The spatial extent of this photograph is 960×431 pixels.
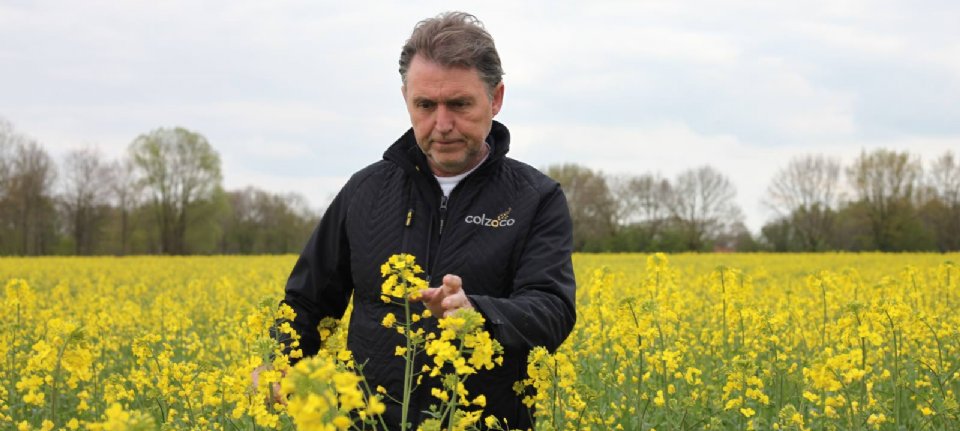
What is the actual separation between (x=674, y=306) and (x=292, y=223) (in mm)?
56804

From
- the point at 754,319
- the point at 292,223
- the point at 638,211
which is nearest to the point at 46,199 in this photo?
the point at 292,223

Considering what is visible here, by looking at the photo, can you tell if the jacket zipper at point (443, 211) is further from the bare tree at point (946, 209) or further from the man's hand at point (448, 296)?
the bare tree at point (946, 209)

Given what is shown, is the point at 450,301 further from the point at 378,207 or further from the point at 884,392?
the point at 884,392

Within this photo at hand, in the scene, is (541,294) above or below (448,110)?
below

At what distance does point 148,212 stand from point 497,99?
60164mm

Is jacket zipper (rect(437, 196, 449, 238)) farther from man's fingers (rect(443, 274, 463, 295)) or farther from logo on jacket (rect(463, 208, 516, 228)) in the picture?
man's fingers (rect(443, 274, 463, 295))

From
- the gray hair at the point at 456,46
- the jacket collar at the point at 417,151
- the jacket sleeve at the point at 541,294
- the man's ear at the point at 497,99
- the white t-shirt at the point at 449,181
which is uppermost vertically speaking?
the gray hair at the point at 456,46

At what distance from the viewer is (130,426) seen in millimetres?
1342

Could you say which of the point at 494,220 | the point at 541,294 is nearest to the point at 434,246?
the point at 494,220

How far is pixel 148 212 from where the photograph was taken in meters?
58.6

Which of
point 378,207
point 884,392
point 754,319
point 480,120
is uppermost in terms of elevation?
point 480,120

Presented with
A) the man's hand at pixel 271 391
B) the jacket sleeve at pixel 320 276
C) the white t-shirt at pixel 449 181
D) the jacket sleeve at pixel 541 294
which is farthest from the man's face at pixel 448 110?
the man's hand at pixel 271 391

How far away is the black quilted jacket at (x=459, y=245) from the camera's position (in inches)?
108

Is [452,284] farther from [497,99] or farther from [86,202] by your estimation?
[86,202]
